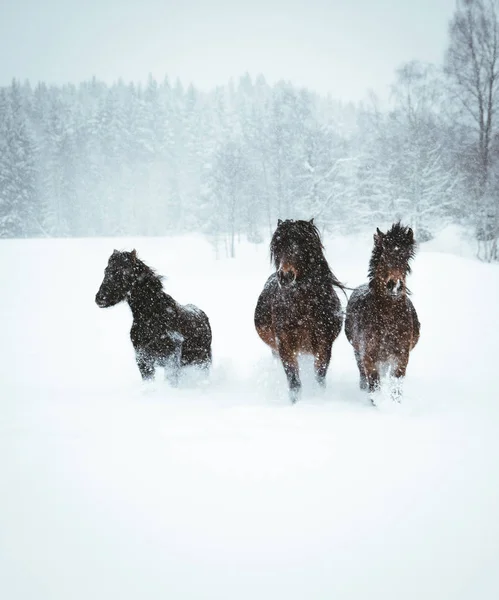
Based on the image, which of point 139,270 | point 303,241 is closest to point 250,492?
point 303,241

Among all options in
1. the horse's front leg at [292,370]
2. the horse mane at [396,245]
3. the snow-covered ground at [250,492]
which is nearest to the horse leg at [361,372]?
the snow-covered ground at [250,492]

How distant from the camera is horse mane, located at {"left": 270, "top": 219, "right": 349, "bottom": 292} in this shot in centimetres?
446

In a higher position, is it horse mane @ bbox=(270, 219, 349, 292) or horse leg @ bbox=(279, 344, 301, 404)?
horse mane @ bbox=(270, 219, 349, 292)

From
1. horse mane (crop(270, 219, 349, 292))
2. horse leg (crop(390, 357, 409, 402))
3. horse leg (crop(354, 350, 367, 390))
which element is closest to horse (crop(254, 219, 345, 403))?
horse mane (crop(270, 219, 349, 292))

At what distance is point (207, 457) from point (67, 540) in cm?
105

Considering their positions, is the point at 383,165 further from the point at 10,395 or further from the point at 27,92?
the point at 27,92

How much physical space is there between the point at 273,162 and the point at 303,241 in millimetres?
31761

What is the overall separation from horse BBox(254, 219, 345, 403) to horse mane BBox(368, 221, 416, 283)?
73 centimetres

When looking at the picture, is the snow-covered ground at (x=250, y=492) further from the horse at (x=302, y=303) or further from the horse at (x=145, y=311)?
the horse at (x=302, y=303)

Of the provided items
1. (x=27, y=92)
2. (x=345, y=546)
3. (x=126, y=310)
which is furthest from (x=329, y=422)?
(x=27, y=92)

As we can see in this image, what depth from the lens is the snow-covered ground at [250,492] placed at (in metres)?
1.81

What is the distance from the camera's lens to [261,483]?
2.51m

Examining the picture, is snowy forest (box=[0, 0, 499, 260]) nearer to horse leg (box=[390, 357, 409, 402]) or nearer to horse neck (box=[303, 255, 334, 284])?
horse neck (box=[303, 255, 334, 284])

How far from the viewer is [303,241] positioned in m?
4.56
